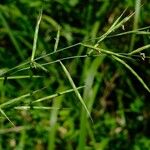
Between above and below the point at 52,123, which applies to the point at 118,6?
above

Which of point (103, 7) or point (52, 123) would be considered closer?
point (52, 123)

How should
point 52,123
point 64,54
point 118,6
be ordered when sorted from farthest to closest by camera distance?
1. point 118,6
2. point 64,54
3. point 52,123

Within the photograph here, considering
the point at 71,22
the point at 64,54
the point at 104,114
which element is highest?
the point at 71,22

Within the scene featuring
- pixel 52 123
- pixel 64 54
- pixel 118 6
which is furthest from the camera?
pixel 118 6

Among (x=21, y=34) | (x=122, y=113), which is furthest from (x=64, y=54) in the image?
(x=122, y=113)

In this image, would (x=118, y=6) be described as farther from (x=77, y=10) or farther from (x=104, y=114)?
(x=104, y=114)

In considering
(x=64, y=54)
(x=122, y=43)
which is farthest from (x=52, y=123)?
(x=122, y=43)
